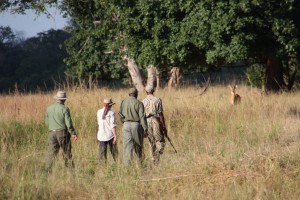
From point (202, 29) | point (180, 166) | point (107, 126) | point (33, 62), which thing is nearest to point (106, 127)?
point (107, 126)

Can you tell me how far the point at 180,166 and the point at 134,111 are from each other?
1493 mm

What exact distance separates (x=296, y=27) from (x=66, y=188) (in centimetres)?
1249

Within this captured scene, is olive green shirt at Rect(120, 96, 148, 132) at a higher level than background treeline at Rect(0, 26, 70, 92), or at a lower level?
higher

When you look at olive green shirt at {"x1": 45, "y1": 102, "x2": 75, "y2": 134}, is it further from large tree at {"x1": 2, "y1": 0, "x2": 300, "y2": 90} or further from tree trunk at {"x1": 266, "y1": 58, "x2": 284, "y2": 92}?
tree trunk at {"x1": 266, "y1": 58, "x2": 284, "y2": 92}

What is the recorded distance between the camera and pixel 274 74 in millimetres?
23500

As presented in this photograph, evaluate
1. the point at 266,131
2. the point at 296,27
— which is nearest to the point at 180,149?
the point at 266,131

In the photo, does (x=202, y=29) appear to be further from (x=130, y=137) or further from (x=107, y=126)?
(x=130, y=137)

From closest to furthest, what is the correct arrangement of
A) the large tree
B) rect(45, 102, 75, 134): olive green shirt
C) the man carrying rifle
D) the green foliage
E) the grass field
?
the grass field < rect(45, 102, 75, 134): olive green shirt < the man carrying rifle < the large tree < the green foliage

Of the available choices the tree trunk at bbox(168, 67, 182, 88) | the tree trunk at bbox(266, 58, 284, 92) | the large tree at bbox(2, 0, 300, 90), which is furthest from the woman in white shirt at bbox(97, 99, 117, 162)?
the tree trunk at bbox(168, 67, 182, 88)

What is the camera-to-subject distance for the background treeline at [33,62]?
5344 centimetres

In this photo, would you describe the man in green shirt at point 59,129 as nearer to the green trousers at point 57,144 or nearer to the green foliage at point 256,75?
the green trousers at point 57,144

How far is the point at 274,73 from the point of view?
23.5 meters

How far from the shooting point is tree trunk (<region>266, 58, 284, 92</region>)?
23.3 metres

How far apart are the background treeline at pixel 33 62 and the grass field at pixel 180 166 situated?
37078 mm
